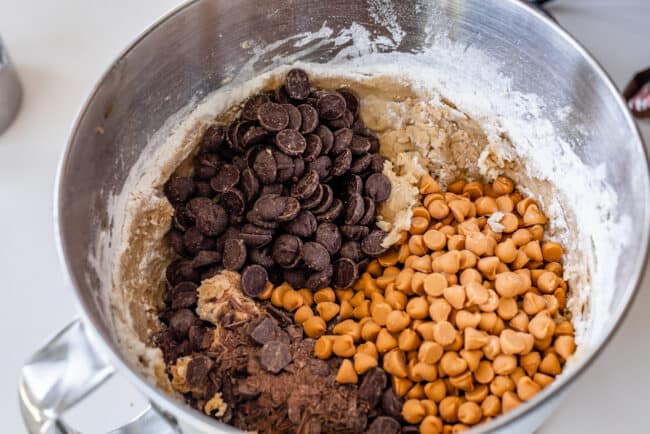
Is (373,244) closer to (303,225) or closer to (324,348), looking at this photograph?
(303,225)

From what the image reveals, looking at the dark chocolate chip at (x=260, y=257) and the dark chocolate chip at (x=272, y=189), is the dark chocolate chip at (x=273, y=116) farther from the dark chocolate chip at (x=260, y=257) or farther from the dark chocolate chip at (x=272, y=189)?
the dark chocolate chip at (x=260, y=257)

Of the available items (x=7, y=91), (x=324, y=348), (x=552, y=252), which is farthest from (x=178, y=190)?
(x=552, y=252)

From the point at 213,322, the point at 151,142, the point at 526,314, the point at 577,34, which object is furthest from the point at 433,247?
the point at 577,34

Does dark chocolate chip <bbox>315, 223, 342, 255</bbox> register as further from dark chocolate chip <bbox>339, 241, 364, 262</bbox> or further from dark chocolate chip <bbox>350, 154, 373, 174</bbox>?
dark chocolate chip <bbox>350, 154, 373, 174</bbox>

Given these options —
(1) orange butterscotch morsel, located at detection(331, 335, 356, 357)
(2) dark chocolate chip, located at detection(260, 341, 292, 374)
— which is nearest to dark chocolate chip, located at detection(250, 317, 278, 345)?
(2) dark chocolate chip, located at detection(260, 341, 292, 374)

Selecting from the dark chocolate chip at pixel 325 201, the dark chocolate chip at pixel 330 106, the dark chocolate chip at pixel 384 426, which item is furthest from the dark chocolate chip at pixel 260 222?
the dark chocolate chip at pixel 384 426

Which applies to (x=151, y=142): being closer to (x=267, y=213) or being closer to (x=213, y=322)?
(x=267, y=213)
